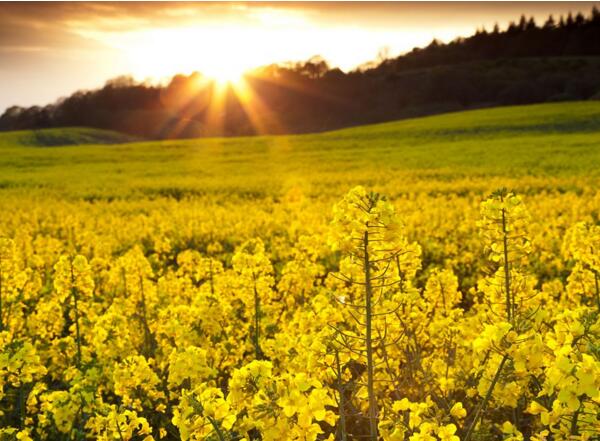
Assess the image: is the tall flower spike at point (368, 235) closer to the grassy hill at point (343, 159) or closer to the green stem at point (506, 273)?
the green stem at point (506, 273)

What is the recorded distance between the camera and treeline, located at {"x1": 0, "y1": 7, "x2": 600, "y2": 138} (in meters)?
92.2

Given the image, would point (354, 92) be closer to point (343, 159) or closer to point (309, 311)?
point (343, 159)

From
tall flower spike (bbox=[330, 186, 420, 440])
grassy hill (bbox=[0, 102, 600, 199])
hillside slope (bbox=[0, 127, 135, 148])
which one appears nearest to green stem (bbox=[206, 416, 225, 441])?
tall flower spike (bbox=[330, 186, 420, 440])

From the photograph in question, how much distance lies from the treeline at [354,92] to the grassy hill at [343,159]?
1546 inches

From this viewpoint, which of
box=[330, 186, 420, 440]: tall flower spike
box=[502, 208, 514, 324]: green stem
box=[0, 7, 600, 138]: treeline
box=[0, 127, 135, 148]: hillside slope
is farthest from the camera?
box=[0, 7, 600, 138]: treeline

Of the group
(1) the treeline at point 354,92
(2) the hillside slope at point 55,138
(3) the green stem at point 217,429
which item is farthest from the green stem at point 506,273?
(1) the treeline at point 354,92

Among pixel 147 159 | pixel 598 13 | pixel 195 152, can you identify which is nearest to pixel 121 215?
pixel 147 159

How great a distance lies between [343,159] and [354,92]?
258 ft

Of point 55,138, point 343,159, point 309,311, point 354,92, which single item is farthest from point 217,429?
point 354,92

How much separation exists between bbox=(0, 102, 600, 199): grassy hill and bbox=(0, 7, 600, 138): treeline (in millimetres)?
39259

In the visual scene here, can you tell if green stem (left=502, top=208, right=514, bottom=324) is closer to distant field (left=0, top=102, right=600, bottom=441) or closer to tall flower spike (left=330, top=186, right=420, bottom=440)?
A: distant field (left=0, top=102, right=600, bottom=441)

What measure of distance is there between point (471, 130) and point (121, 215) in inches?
1305

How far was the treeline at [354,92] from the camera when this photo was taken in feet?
302

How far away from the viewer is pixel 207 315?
212 inches
